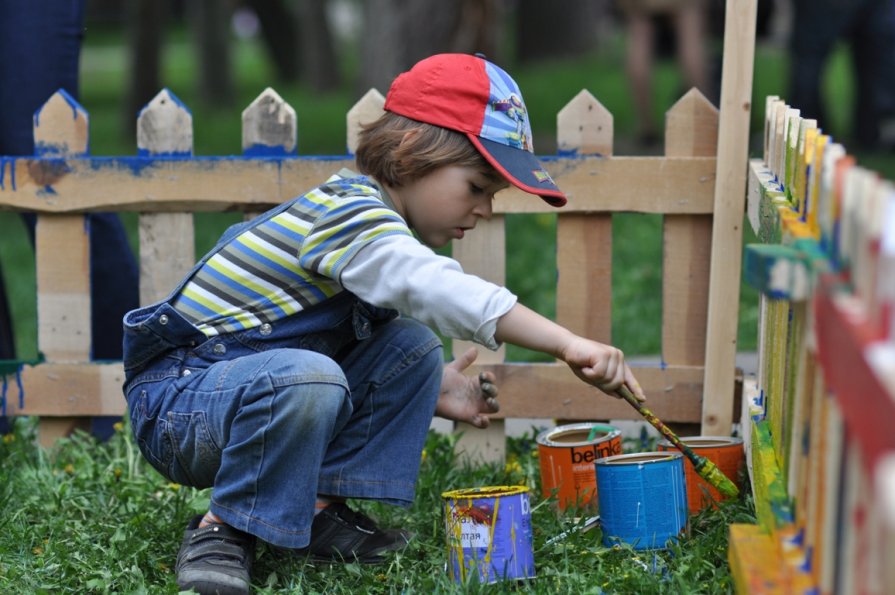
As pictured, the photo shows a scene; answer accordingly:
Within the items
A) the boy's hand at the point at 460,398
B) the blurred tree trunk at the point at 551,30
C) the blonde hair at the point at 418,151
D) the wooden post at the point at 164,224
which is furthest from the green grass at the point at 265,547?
the blurred tree trunk at the point at 551,30

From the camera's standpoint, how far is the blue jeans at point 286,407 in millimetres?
2434

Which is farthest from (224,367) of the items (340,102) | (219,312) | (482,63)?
(340,102)

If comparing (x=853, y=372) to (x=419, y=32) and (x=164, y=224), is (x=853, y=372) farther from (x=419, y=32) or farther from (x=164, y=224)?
(x=419, y=32)

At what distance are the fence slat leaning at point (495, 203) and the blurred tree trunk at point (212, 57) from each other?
38.2 feet

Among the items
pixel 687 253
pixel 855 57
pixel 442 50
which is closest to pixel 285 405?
pixel 687 253

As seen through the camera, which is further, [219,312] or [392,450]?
[392,450]

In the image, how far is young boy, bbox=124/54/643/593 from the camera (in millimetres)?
2344

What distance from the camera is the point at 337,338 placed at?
9.04 ft

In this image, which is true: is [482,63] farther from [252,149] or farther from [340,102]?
[340,102]

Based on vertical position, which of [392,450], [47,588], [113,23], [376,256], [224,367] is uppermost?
[113,23]

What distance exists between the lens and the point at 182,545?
2594 millimetres

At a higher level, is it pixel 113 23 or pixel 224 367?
pixel 113 23

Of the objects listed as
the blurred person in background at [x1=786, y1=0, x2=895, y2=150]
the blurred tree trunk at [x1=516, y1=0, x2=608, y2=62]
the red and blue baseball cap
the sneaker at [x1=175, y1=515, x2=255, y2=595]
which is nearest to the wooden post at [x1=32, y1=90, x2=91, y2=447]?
the sneaker at [x1=175, y1=515, x2=255, y2=595]

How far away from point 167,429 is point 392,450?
51cm
